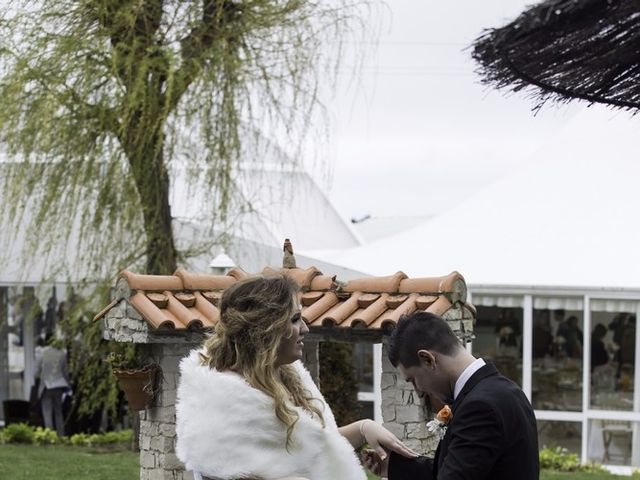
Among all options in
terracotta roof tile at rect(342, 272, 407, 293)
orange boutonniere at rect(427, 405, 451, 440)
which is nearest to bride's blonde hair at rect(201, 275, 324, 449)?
orange boutonniere at rect(427, 405, 451, 440)

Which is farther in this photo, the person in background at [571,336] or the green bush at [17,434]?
the person in background at [571,336]

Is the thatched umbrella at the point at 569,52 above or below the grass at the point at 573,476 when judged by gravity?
above

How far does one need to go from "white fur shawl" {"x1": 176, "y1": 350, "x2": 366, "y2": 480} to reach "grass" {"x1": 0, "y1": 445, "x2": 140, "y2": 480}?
8.33m

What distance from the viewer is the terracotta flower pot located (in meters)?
7.48

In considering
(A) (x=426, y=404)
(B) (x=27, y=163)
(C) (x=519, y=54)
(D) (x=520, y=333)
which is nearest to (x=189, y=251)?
(B) (x=27, y=163)

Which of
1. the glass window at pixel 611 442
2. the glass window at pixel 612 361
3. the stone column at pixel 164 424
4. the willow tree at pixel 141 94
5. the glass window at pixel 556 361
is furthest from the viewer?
the glass window at pixel 556 361

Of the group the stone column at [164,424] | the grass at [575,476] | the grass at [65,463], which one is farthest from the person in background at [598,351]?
the stone column at [164,424]

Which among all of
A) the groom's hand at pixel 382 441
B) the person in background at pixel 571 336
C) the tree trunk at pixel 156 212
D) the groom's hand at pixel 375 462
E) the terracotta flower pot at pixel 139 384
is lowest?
the person in background at pixel 571 336

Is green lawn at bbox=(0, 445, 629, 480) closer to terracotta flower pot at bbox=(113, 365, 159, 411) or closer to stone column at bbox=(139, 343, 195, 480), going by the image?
stone column at bbox=(139, 343, 195, 480)

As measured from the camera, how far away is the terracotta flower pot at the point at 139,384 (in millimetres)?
7484

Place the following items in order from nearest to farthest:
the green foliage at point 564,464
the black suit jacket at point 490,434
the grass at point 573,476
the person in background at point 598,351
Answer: the black suit jacket at point 490,434, the grass at point 573,476, the green foliage at point 564,464, the person in background at point 598,351

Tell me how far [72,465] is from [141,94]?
4.01 metres

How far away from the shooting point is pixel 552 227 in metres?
13.6

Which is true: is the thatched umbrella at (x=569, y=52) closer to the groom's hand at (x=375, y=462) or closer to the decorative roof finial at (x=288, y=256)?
the groom's hand at (x=375, y=462)
